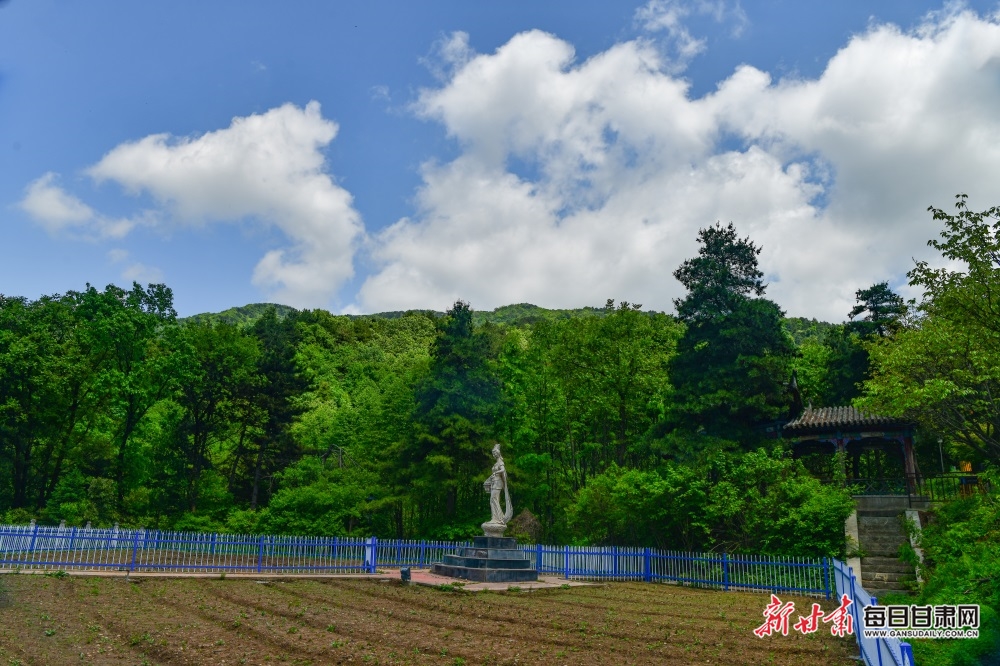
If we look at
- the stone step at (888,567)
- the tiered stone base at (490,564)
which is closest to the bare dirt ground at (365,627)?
the tiered stone base at (490,564)

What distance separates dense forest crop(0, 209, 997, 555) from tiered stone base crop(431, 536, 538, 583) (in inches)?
208

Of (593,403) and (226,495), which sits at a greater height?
(593,403)

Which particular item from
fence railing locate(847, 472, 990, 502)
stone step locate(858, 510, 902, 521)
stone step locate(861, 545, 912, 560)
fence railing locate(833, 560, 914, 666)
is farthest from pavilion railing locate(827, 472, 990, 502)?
fence railing locate(833, 560, 914, 666)

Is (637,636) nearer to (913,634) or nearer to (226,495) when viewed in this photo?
(913,634)

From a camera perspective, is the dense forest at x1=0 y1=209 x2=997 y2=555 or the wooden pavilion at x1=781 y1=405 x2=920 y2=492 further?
the wooden pavilion at x1=781 y1=405 x2=920 y2=492

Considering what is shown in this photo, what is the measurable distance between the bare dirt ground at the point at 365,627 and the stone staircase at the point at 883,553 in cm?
384

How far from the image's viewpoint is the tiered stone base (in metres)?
18.8

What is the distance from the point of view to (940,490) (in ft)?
74.6

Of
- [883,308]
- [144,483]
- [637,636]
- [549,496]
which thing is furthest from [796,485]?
[144,483]

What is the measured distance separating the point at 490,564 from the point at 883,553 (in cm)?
1255

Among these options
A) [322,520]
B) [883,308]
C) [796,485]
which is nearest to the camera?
[796,485]

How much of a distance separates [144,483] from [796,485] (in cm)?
3395

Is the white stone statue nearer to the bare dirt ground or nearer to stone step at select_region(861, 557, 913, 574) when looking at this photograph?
the bare dirt ground

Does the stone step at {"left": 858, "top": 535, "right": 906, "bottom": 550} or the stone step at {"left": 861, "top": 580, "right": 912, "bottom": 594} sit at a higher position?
the stone step at {"left": 858, "top": 535, "right": 906, "bottom": 550}
